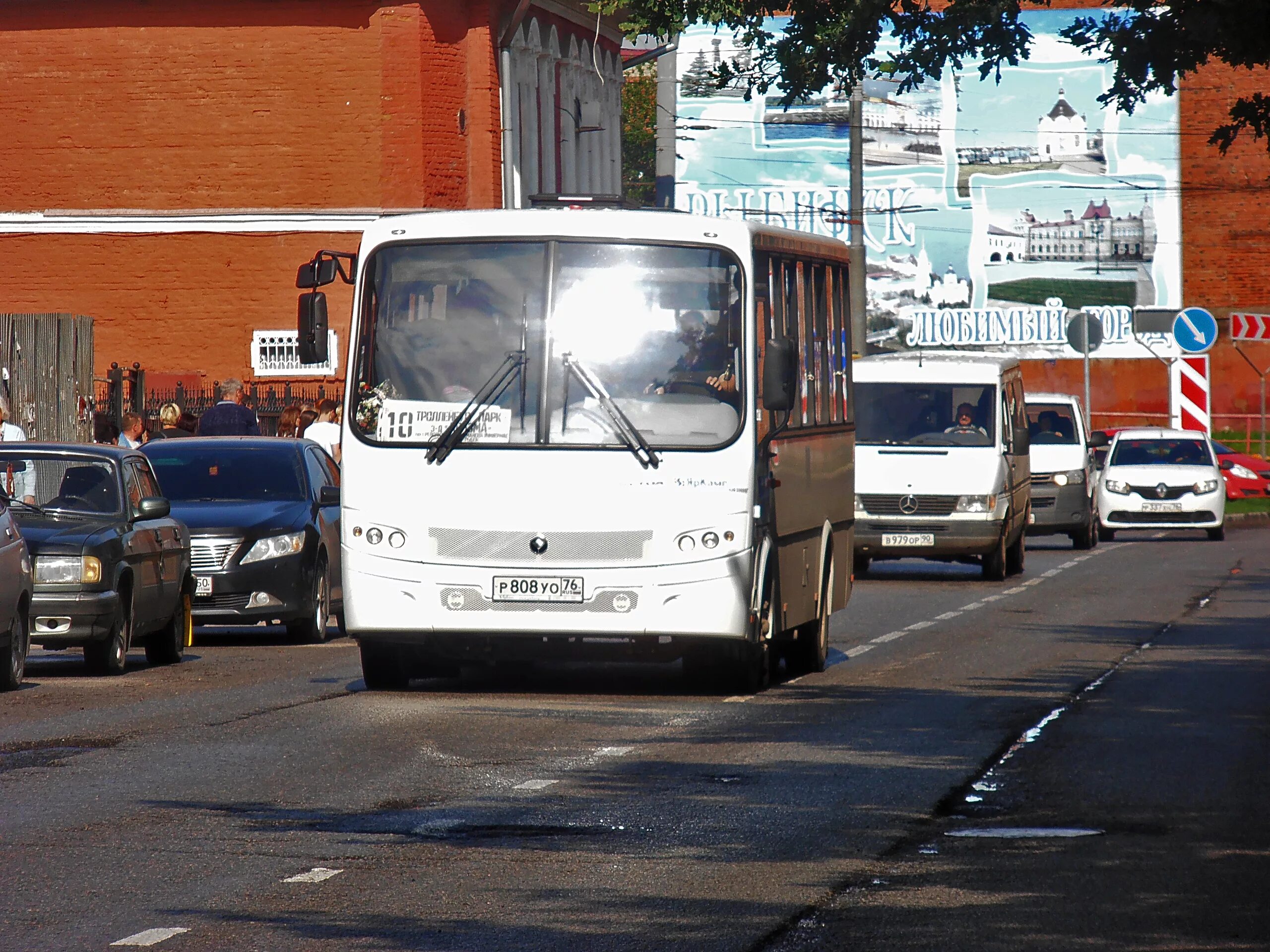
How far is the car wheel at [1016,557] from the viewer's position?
27453mm

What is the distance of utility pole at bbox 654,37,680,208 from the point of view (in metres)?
44.8

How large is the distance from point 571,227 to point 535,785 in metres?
4.92

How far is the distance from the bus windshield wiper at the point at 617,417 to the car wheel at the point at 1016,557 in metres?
14.4

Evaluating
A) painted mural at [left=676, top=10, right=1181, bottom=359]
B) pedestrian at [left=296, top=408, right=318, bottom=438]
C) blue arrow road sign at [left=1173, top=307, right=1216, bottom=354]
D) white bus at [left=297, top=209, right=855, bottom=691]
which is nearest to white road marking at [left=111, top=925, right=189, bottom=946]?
white bus at [left=297, top=209, right=855, bottom=691]

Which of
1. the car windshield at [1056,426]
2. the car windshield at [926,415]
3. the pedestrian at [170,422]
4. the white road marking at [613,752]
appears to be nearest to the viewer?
the white road marking at [613,752]

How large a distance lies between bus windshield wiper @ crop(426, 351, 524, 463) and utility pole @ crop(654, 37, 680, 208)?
27285 millimetres

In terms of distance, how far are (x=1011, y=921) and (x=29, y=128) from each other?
36198 mm

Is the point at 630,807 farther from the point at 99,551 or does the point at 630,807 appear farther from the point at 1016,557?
the point at 1016,557

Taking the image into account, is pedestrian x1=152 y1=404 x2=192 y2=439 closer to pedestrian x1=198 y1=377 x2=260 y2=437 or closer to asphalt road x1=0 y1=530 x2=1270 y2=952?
pedestrian x1=198 y1=377 x2=260 y2=437

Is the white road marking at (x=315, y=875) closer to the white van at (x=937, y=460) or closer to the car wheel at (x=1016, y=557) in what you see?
the white van at (x=937, y=460)

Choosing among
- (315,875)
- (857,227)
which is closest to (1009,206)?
(857,227)

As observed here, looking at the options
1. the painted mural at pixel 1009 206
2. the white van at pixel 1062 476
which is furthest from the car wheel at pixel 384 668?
the painted mural at pixel 1009 206

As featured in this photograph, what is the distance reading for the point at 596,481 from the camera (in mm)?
13438

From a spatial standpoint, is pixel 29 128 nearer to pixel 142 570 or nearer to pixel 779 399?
pixel 142 570
